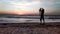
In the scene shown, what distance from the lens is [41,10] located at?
19.8 meters

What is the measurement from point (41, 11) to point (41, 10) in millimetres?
150

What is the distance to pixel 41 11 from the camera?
65.4 feet
